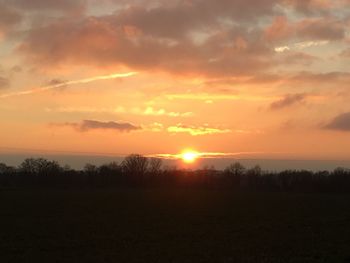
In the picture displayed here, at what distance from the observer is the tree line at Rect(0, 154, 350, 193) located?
4973 inches

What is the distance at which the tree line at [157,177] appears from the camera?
126 metres

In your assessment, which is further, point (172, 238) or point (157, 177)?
point (157, 177)

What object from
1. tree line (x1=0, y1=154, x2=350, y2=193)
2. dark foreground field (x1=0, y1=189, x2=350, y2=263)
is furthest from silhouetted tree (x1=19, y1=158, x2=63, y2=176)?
dark foreground field (x1=0, y1=189, x2=350, y2=263)

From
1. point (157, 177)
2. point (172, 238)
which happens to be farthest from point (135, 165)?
point (172, 238)

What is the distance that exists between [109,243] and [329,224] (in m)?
15.6

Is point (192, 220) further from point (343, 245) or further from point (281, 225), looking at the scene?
point (343, 245)

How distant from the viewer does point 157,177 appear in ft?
471

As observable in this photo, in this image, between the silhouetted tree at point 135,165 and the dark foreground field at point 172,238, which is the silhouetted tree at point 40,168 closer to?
the silhouetted tree at point 135,165

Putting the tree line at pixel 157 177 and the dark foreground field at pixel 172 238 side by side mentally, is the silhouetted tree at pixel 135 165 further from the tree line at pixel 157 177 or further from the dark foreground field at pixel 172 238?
the dark foreground field at pixel 172 238

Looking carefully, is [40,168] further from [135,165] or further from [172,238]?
[172,238]

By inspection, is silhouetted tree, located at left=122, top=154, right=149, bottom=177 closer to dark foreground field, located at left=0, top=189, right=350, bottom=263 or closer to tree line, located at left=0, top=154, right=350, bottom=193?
tree line, located at left=0, top=154, right=350, bottom=193

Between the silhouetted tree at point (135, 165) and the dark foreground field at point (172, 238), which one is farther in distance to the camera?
the silhouetted tree at point (135, 165)

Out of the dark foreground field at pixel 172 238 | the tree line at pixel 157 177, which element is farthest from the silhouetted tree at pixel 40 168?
the dark foreground field at pixel 172 238

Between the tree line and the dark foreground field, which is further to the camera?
the tree line
